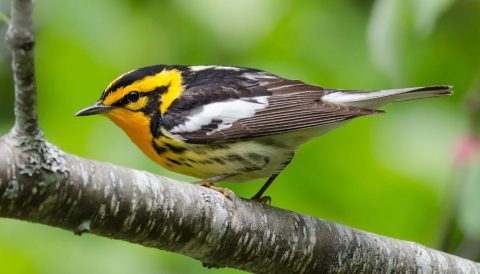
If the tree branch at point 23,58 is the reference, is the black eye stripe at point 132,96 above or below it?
below

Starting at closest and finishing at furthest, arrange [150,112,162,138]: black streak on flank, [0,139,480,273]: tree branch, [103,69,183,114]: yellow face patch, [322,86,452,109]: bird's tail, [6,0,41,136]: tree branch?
[6,0,41,136]: tree branch
[0,139,480,273]: tree branch
[322,86,452,109]: bird's tail
[150,112,162,138]: black streak on flank
[103,69,183,114]: yellow face patch

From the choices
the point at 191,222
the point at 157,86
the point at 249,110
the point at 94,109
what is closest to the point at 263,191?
the point at 249,110

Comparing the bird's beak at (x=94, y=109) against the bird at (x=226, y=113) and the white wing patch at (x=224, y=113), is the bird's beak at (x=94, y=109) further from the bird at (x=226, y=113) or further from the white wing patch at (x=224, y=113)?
the white wing patch at (x=224, y=113)

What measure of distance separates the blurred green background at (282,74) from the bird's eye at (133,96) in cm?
30

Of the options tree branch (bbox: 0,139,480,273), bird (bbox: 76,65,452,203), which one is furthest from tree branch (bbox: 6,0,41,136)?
bird (bbox: 76,65,452,203)

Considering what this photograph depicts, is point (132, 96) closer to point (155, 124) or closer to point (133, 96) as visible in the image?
point (133, 96)

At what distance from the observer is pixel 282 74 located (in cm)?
499

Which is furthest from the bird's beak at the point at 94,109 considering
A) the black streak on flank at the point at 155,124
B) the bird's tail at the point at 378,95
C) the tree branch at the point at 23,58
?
the tree branch at the point at 23,58

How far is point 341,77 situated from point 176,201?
2366 millimetres

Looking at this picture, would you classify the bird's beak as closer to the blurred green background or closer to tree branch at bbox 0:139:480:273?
the blurred green background

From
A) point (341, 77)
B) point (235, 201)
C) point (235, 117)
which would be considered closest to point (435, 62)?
point (341, 77)

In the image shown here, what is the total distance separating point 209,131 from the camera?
4086 millimetres

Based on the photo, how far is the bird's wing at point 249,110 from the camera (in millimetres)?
4066

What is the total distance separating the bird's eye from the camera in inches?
172
